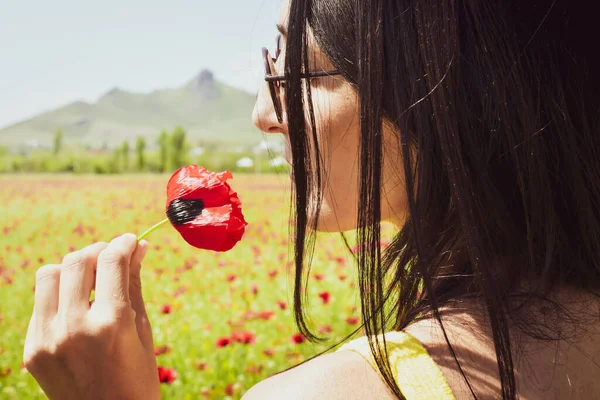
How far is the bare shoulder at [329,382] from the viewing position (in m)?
0.59

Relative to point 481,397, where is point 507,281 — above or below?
above

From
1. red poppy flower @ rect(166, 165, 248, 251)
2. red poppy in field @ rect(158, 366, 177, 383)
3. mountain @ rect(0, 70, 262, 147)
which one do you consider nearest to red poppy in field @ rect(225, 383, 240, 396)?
red poppy in field @ rect(158, 366, 177, 383)

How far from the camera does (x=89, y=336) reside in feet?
2.41

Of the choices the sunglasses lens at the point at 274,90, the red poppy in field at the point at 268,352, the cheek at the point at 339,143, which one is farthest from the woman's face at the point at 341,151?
the red poppy in field at the point at 268,352

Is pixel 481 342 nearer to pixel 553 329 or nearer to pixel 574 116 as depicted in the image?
pixel 553 329

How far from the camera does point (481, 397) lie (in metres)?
0.63

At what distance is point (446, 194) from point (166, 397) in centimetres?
193

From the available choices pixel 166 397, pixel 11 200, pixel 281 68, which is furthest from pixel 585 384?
pixel 11 200

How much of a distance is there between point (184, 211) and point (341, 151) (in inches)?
10.1

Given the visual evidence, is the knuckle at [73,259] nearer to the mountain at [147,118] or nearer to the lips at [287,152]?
the lips at [287,152]

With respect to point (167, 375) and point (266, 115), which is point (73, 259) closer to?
point (266, 115)

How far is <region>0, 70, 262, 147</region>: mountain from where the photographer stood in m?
70.1

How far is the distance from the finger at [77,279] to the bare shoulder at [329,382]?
25 cm

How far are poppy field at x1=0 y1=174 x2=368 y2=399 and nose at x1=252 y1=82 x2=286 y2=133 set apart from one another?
88 millimetres
